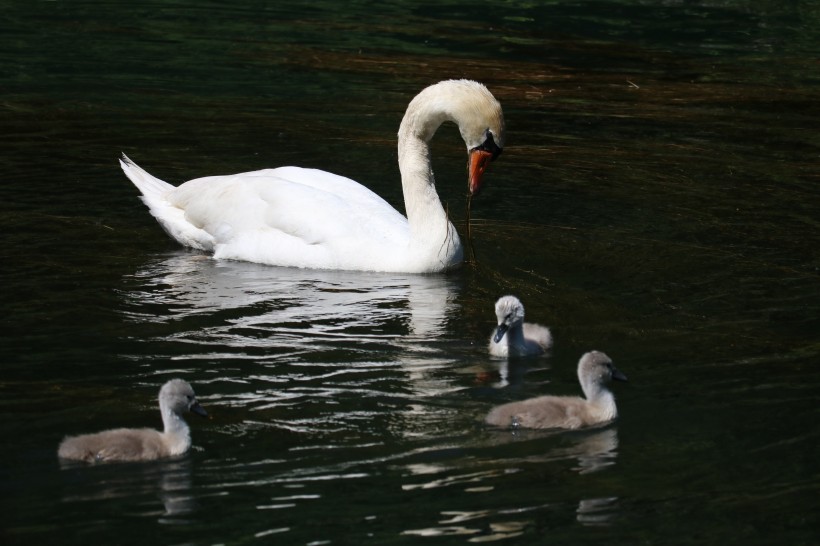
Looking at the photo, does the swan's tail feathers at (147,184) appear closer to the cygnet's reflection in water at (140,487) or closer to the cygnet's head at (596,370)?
the cygnet's head at (596,370)

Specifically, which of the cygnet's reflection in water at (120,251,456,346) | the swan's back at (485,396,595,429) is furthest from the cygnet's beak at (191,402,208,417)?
the cygnet's reflection in water at (120,251,456,346)

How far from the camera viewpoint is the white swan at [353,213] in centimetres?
1105

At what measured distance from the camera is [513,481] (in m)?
7.12

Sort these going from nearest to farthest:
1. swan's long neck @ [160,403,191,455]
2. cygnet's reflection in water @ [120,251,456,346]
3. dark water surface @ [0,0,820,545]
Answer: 1. dark water surface @ [0,0,820,545]
2. swan's long neck @ [160,403,191,455]
3. cygnet's reflection in water @ [120,251,456,346]

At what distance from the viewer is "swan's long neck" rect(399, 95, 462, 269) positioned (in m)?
11.1

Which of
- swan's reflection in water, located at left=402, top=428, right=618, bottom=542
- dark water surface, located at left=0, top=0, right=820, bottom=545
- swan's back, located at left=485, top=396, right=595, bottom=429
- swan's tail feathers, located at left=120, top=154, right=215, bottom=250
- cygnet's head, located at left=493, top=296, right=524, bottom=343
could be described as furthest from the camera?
swan's tail feathers, located at left=120, top=154, right=215, bottom=250

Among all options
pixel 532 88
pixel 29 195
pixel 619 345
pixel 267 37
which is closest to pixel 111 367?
pixel 619 345

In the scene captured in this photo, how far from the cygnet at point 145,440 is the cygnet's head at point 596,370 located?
205 centimetres

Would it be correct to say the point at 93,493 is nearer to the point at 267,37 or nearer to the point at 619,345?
the point at 619,345

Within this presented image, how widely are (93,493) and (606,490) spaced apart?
235cm

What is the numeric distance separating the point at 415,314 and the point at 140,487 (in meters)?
3.26

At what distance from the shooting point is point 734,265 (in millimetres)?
11203

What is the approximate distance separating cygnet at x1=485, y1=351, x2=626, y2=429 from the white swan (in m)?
3.19

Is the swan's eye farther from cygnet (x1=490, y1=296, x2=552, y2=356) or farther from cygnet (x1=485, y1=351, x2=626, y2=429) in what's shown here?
cygnet (x1=485, y1=351, x2=626, y2=429)
